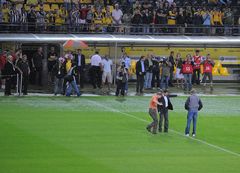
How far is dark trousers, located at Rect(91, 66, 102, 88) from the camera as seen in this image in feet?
156

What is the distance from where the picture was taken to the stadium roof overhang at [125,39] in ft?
156

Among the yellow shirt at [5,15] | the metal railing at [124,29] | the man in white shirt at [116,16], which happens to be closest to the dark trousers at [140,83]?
the metal railing at [124,29]

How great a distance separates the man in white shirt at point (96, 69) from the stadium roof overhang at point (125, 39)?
174 centimetres

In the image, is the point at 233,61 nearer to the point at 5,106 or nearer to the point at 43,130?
the point at 5,106

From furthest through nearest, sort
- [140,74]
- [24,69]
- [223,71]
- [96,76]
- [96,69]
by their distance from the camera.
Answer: [223,71], [96,76], [96,69], [140,74], [24,69]

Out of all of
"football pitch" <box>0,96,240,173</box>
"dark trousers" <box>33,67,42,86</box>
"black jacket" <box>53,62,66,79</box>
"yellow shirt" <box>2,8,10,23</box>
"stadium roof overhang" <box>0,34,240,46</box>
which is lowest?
"football pitch" <box>0,96,240,173</box>

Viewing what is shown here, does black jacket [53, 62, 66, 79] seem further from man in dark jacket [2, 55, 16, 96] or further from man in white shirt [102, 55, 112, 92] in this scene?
man in white shirt [102, 55, 112, 92]

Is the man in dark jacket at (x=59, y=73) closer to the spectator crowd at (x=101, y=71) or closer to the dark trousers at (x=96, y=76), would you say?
the spectator crowd at (x=101, y=71)

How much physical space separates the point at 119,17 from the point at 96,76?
599 centimetres

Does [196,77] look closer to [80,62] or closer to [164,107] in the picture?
[80,62]

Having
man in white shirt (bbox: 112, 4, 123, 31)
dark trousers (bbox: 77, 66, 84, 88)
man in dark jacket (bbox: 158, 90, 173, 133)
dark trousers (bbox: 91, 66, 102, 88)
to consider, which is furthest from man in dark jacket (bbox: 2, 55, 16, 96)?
man in dark jacket (bbox: 158, 90, 173, 133)

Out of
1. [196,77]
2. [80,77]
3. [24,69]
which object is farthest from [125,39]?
[24,69]

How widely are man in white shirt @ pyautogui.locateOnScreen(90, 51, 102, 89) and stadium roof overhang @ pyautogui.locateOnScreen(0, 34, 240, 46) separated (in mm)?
1739

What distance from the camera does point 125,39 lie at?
49812 mm
